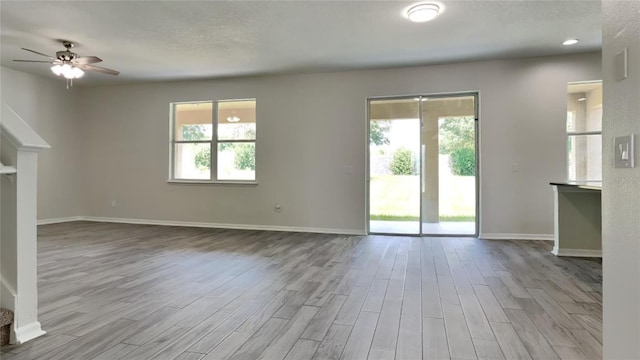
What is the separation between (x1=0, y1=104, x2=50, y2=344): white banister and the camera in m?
1.95

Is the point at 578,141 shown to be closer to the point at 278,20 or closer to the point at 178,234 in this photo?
the point at 278,20

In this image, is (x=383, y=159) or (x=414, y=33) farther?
(x=383, y=159)

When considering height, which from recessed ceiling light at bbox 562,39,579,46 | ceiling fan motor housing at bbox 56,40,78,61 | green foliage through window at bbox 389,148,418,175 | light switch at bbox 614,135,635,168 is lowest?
light switch at bbox 614,135,635,168

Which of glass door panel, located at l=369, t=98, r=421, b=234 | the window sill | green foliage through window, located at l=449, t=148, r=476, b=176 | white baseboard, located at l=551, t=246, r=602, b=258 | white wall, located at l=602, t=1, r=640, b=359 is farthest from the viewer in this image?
the window sill

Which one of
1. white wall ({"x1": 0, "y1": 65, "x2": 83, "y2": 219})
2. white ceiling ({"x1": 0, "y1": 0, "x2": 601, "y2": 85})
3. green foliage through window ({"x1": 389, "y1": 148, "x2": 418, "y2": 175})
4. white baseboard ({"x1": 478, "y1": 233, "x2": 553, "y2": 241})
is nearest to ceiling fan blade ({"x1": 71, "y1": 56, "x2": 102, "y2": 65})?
white ceiling ({"x1": 0, "y1": 0, "x2": 601, "y2": 85})

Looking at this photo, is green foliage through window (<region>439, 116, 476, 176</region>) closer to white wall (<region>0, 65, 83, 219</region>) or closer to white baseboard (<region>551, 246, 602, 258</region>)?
white baseboard (<region>551, 246, 602, 258</region>)

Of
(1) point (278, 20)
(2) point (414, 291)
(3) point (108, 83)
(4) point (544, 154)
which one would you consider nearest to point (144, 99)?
(3) point (108, 83)

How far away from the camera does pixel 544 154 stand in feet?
16.8

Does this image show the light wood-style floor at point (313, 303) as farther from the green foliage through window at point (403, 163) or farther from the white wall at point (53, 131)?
the white wall at point (53, 131)

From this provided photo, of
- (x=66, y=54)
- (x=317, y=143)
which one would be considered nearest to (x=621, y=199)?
(x=317, y=143)

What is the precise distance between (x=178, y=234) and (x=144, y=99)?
292 centimetres

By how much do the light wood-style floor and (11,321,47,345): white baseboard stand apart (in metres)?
0.05

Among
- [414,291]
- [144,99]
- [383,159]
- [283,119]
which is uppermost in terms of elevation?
[144,99]

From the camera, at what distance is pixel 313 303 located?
260 centimetres
